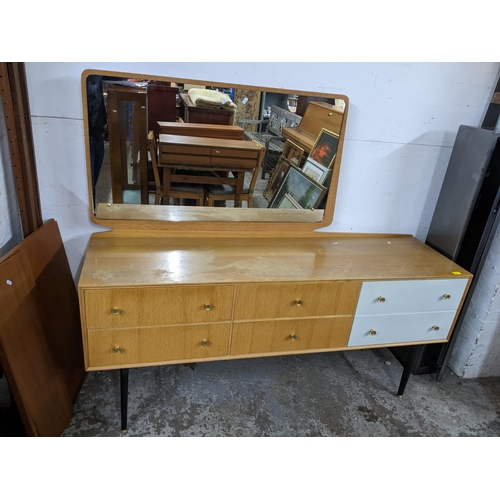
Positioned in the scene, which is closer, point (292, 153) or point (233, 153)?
point (233, 153)

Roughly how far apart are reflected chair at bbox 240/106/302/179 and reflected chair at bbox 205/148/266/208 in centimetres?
3

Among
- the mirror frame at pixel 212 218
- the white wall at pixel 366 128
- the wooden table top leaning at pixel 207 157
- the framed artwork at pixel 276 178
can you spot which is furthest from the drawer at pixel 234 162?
the white wall at pixel 366 128

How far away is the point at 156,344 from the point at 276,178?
0.96 m

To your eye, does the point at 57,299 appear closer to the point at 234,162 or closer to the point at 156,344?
the point at 156,344

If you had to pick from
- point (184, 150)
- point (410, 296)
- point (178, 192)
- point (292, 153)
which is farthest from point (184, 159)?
point (410, 296)

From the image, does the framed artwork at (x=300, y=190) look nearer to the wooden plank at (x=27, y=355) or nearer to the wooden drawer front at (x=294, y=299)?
the wooden drawer front at (x=294, y=299)

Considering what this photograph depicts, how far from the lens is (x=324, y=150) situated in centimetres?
190

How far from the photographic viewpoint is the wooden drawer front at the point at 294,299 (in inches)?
62.6

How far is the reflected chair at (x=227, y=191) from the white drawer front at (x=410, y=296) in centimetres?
70

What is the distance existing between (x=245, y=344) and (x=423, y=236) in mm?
1281

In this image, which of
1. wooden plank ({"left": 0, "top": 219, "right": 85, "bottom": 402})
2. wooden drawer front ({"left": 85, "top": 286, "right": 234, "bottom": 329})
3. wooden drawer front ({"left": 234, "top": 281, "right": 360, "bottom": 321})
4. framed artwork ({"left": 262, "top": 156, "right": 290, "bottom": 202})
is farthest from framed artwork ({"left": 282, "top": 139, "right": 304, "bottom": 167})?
wooden plank ({"left": 0, "top": 219, "right": 85, "bottom": 402})

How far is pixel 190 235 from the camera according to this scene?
1.89m

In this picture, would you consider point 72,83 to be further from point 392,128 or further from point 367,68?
point 392,128

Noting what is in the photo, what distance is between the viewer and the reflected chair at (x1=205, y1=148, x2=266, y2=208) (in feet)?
6.04
